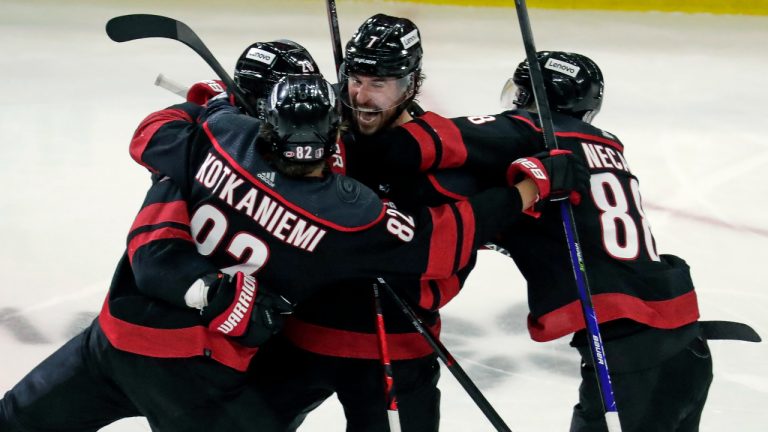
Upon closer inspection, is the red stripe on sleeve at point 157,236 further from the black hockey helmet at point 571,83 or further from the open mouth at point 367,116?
the black hockey helmet at point 571,83

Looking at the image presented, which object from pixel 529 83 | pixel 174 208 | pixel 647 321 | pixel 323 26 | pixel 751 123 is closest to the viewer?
pixel 174 208

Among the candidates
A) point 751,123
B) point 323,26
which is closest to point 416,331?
point 751,123

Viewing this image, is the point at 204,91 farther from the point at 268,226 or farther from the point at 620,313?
the point at 620,313

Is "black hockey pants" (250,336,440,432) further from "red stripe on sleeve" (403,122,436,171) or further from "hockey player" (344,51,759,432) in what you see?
"red stripe on sleeve" (403,122,436,171)

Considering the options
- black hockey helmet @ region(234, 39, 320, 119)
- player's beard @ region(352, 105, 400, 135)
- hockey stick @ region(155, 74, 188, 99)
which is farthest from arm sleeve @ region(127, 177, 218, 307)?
hockey stick @ region(155, 74, 188, 99)

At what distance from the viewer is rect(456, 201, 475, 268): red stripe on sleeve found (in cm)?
241

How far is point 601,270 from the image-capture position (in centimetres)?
260

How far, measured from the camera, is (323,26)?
651 centimetres

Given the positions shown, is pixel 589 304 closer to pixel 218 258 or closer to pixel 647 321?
pixel 647 321

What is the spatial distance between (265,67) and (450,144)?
478 millimetres

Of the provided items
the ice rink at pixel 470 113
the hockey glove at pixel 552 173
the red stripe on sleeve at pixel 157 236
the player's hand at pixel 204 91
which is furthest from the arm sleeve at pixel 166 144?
the ice rink at pixel 470 113

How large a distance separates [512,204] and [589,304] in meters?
0.29

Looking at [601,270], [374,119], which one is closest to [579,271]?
[601,270]

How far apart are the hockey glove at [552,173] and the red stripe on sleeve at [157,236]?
740 millimetres
